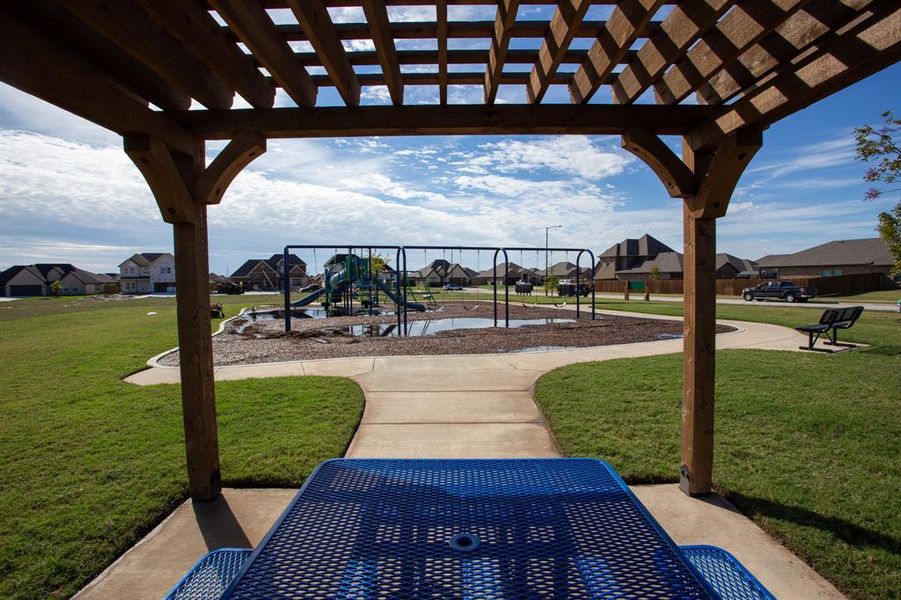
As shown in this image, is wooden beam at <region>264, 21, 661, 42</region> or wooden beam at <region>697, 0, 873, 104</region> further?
wooden beam at <region>264, 21, 661, 42</region>

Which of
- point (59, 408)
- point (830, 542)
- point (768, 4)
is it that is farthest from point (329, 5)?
point (59, 408)

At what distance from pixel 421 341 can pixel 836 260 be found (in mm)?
65204

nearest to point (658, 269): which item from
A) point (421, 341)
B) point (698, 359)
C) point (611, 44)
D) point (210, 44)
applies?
point (421, 341)

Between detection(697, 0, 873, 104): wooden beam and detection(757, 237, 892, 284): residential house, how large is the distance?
212 feet

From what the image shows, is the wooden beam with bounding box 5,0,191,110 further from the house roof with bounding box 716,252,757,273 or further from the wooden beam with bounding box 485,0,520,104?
the house roof with bounding box 716,252,757,273

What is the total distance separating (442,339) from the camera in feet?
41.1

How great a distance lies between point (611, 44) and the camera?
3061 mm

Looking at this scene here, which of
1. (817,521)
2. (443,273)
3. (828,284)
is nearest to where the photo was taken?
(817,521)

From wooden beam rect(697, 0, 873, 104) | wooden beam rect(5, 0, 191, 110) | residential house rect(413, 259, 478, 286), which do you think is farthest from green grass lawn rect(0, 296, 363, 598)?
residential house rect(413, 259, 478, 286)

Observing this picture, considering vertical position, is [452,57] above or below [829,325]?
above

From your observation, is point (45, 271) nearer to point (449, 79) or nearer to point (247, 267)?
point (247, 267)

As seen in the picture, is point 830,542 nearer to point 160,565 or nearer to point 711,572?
point 711,572

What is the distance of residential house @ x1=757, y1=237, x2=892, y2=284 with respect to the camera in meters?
53.0

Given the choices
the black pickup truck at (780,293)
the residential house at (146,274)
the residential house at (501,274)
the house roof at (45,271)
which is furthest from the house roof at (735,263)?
the house roof at (45,271)
